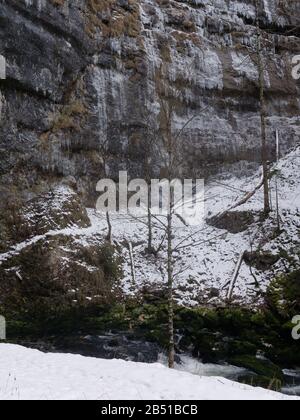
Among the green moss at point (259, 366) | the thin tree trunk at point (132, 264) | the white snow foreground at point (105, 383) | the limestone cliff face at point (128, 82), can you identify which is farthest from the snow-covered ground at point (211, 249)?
the white snow foreground at point (105, 383)

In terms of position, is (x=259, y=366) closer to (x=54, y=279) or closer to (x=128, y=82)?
(x=54, y=279)

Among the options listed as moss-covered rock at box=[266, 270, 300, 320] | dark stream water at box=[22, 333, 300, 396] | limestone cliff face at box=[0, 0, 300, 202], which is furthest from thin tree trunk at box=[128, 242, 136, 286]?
moss-covered rock at box=[266, 270, 300, 320]

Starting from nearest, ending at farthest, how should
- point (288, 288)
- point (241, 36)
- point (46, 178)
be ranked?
point (288, 288)
point (46, 178)
point (241, 36)

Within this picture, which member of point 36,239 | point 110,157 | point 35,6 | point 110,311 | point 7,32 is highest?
point 35,6

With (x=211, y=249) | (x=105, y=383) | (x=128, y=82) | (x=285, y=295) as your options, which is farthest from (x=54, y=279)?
(x=128, y=82)

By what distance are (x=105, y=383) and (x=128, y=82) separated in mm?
18731

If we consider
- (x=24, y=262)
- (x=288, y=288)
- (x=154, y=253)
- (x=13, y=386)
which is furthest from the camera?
(x=154, y=253)

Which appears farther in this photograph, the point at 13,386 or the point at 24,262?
the point at 24,262

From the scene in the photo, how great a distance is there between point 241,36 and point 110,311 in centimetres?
1993

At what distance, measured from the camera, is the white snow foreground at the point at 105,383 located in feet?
20.3

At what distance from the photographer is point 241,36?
90.2ft

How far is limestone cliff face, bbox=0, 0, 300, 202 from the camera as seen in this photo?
757 inches

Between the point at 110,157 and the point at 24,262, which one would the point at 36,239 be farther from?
the point at 110,157

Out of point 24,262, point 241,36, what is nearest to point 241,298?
point 24,262
